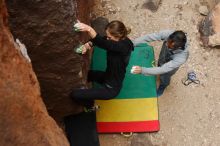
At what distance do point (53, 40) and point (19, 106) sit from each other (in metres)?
1.40

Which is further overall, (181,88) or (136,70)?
(181,88)

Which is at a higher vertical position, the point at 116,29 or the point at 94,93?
the point at 116,29

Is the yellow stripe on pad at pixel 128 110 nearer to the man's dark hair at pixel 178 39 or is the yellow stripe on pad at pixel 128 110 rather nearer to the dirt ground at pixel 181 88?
the dirt ground at pixel 181 88

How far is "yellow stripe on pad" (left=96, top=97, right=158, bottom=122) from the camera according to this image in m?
6.00

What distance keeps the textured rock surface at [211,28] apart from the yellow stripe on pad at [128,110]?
1374mm

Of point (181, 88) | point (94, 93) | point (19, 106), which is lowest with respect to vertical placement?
point (181, 88)

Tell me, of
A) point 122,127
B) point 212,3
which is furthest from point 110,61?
point 212,3

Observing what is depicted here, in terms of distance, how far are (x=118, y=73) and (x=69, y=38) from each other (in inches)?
30.0

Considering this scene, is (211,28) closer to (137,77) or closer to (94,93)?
(137,77)

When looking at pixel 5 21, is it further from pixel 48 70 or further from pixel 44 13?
pixel 48 70

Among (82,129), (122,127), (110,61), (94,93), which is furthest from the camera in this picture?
(122,127)

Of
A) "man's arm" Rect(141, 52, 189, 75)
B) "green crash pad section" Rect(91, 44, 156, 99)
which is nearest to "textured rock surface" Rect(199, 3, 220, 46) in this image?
"green crash pad section" Rect(91, 44, 156, 99)

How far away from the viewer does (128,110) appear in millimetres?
6027

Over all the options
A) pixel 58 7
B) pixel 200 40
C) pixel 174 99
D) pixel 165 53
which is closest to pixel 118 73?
pixel 165 53
